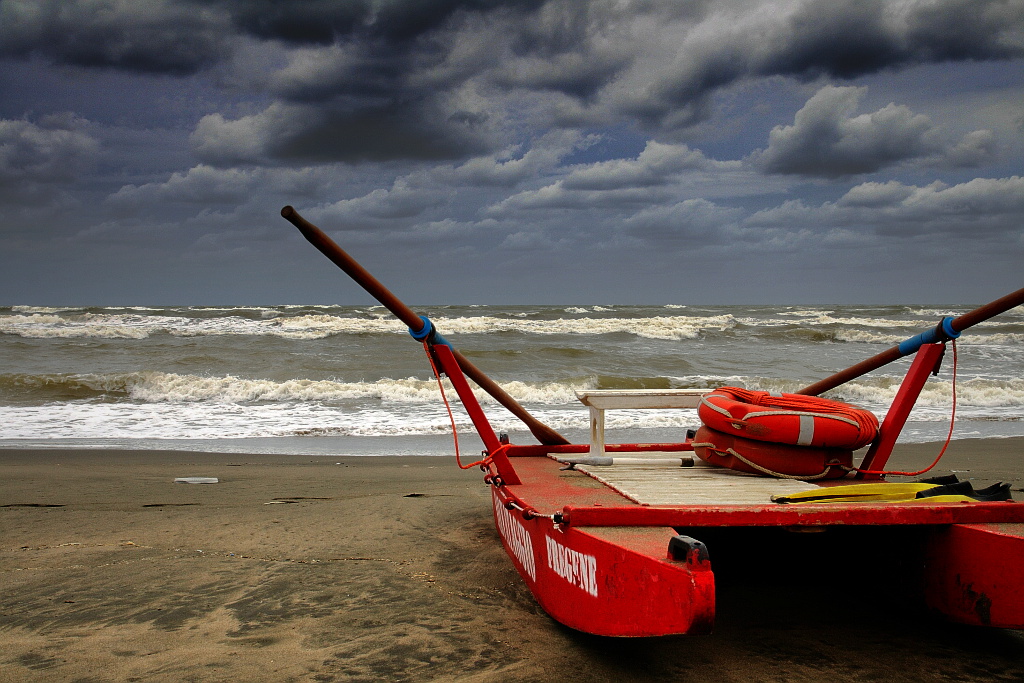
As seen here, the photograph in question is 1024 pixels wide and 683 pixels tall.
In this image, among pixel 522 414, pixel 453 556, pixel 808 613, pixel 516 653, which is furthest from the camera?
pixel 522 414

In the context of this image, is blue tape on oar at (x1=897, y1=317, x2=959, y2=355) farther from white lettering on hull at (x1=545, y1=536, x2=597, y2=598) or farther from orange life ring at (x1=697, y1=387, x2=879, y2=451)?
white lettering on hull at (x1=545, y1=536, x2=597, y2=598)

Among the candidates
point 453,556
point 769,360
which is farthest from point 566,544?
point 769,360

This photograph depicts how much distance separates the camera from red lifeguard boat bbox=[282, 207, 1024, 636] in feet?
7.89

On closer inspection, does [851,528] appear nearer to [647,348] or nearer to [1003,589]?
[1003,589]

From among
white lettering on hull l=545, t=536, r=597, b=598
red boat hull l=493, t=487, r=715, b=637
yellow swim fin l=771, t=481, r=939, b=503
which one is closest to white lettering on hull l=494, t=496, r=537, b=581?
red boat hull l=493, t=487, r=715, b=637

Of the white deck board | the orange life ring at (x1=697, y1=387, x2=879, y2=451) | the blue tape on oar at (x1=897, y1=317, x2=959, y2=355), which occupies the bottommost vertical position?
the white deck board

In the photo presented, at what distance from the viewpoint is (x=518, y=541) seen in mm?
3648

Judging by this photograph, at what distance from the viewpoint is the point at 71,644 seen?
316 centimetres

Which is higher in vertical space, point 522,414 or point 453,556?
point 522,414

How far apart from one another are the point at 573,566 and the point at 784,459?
5.98ft

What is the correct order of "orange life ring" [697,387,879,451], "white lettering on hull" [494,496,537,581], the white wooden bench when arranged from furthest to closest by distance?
the white wooden bench → "orange life ring" [697,387,879,451] → "white lettering on hull" [494,496,537,581]

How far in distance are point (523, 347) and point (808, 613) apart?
69.2ft

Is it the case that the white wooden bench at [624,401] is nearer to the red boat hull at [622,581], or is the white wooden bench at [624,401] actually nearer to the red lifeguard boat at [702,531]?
the red lifeguard boat at [702,531]

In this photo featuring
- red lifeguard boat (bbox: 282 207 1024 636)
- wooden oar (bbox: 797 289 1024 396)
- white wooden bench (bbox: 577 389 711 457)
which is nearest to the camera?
red lifeguard boat (bbox: 282 207 1024 636)
